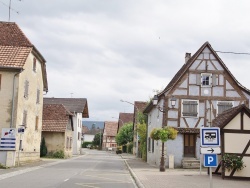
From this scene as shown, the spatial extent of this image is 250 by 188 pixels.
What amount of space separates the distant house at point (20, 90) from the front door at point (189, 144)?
12.5m

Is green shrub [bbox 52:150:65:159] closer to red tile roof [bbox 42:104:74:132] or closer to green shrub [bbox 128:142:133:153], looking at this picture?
red tile roof [bbox 42:104:74:132]

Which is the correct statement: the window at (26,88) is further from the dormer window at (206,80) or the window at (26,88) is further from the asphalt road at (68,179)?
the dormer window at (206,80)

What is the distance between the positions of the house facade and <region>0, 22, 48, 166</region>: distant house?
10.5 meters

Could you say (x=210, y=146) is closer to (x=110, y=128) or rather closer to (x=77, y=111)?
(x=77, y=111)

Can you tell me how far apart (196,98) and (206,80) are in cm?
169

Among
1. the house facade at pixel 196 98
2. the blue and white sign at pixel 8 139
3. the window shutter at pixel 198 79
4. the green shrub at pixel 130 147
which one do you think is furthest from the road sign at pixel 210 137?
the green shrub at pixel 130 147

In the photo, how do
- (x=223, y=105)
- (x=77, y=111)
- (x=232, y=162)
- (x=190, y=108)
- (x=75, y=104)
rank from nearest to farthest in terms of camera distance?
1. (x=232, y=162)
2. (x=190, y=108)
3. (x=223, y=105)
4. (x=77, y=111)
5. (x=75, y=104)

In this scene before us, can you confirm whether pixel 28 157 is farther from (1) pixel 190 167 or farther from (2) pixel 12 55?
(1) pixel 190 167

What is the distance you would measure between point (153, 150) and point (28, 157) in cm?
1115

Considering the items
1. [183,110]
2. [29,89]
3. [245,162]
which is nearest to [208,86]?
[183,110]

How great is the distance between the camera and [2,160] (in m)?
→ 26.1

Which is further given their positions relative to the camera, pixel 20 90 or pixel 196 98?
pixel 196 98

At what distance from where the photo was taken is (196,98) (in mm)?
31875

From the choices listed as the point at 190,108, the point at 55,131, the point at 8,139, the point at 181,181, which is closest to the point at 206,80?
the point at 190,108
